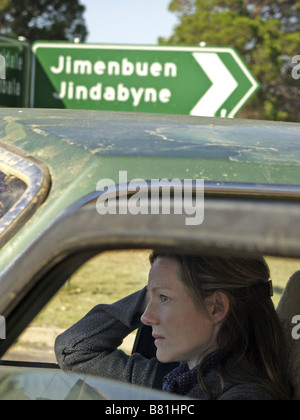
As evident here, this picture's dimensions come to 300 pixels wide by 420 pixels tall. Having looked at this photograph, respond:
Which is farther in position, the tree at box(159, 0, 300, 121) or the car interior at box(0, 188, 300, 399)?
the tree at box(159, 0, 300, 121)

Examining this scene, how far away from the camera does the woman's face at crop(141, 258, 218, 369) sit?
151 cm

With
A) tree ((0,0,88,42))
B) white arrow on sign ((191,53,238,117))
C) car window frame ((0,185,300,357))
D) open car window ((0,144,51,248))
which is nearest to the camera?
car window frame ((0,185,300,357))

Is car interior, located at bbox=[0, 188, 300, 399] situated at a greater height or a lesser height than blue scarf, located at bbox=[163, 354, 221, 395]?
greater

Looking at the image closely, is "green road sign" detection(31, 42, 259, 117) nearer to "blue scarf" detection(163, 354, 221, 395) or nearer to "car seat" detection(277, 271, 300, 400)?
"car seat" detection(277, 271, 300, 400)

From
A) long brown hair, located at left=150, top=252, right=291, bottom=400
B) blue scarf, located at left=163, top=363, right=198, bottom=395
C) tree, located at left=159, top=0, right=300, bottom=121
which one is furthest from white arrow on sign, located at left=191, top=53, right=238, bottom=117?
tree, located at left=159, top=0, right=300, bottom=121

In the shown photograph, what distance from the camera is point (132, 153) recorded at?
1.25m

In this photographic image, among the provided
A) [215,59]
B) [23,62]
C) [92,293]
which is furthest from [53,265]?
[92,293]

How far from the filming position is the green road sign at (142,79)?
4.56 metres

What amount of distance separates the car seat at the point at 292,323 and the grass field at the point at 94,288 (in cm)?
303

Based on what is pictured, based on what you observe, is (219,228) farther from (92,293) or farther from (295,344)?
(92,293)

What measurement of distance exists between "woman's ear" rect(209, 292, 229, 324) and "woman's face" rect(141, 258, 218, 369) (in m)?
0.01

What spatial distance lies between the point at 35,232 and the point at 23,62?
419 centimetres

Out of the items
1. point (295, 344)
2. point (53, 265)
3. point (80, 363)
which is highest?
point (53, 265)

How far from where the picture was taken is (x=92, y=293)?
7.70 metres
